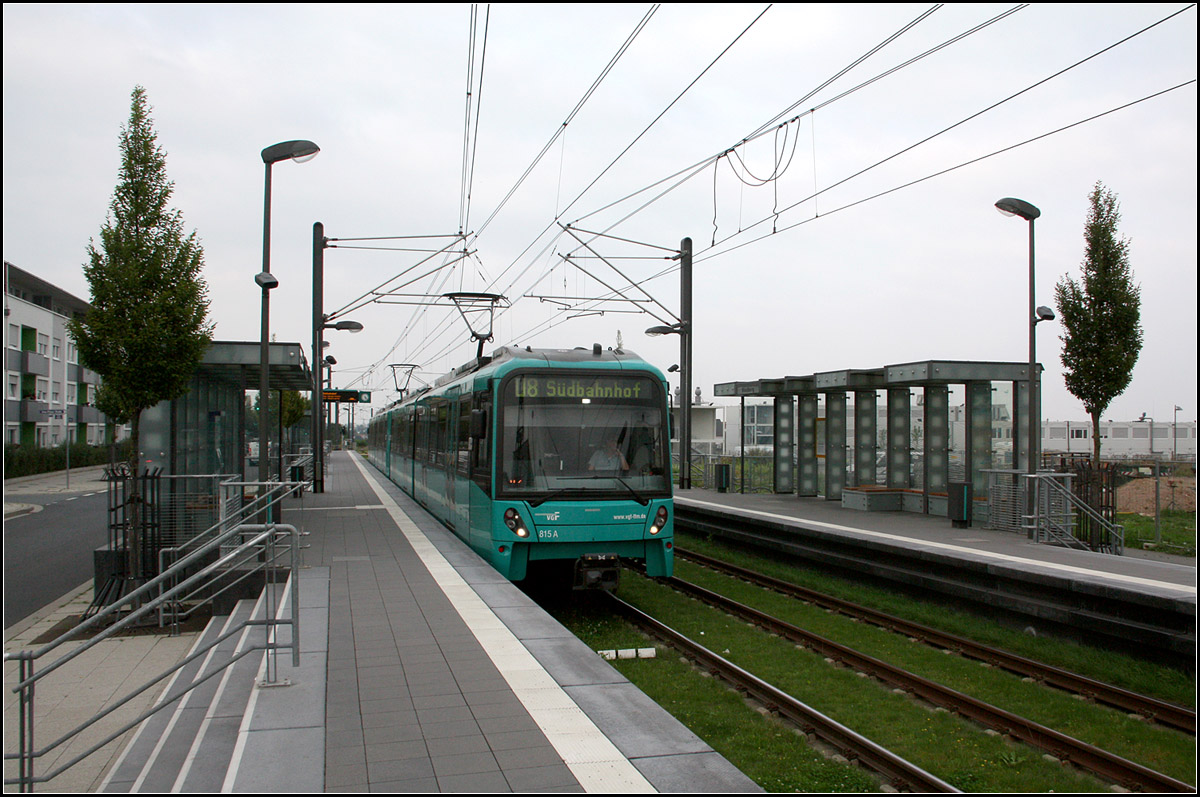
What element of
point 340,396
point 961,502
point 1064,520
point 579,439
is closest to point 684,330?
point 961,502

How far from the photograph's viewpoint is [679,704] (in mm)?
8094

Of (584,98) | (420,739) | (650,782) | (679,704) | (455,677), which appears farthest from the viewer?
(584,98)

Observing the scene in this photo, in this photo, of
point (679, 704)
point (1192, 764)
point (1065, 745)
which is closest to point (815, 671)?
point (679, 704)

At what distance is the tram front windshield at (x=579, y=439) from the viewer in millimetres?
10961

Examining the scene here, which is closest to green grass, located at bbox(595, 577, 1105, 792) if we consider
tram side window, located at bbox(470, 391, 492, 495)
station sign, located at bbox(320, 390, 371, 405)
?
tram side window, located at bbox(470, 391, 492, 495)

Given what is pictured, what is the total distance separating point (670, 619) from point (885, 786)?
576cm

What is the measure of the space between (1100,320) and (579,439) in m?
14.8

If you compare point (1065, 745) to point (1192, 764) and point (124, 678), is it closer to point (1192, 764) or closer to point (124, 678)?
point (1192, 764)

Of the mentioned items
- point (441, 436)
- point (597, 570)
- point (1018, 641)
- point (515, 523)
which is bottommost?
point (1018, 641)

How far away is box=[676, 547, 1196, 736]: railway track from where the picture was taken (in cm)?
783

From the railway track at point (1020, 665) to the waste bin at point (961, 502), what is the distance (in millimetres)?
4625

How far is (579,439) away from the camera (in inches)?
438

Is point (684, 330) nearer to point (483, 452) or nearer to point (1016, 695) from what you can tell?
point (483, 452)

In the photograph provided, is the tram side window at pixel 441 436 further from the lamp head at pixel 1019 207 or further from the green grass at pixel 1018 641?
the lamp head at pixel 1019 207
